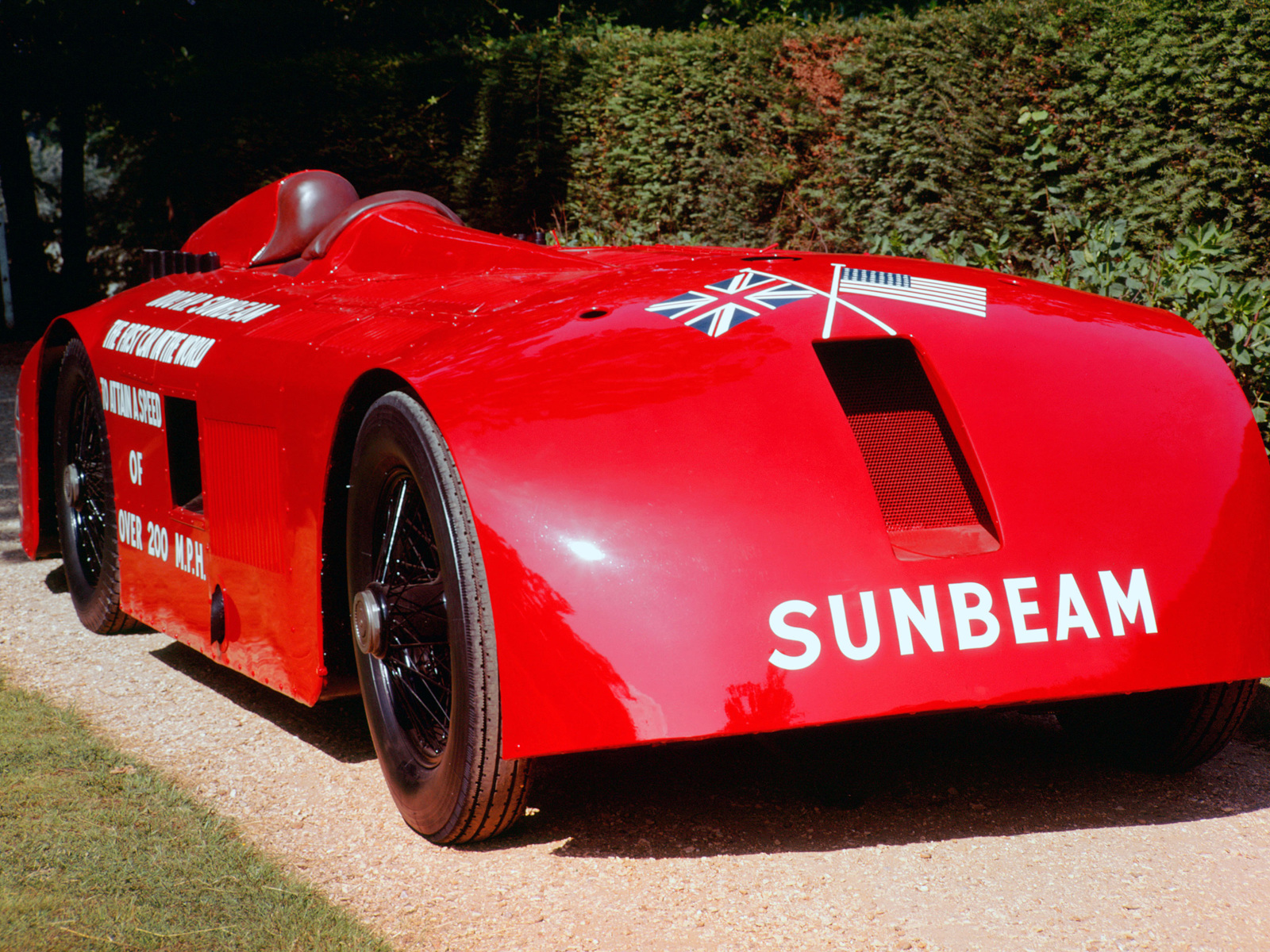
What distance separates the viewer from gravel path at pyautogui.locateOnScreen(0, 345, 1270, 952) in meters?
2.11

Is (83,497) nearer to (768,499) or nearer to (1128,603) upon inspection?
(768,499)

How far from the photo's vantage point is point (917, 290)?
2.69m

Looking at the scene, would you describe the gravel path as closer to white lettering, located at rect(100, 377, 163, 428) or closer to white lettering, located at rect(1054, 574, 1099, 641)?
white lettering, located at rect(1054, 574, 1099, 641)

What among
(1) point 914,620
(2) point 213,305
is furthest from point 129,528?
(1) point 914,620

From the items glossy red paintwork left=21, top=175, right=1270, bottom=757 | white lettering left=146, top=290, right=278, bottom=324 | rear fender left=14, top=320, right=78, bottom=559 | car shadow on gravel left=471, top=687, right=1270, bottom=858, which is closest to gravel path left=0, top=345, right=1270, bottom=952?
car shadow on gravel left=471, top=687, right=1270, bottom=858

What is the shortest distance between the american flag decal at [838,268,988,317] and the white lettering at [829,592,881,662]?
715mm

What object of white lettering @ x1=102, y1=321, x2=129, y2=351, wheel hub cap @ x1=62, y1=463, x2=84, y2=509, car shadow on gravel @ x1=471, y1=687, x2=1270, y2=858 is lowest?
car shadow on gravel @ x1=471, y1=687, x2=1270, y2=858

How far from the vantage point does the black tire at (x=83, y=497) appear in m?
4.02

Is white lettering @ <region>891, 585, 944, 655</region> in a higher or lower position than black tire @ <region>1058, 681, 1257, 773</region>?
higher

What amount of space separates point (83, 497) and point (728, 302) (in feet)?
8.70

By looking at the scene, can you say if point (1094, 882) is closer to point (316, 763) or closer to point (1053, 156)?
point (316, 763)

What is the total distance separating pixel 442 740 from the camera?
254 cm

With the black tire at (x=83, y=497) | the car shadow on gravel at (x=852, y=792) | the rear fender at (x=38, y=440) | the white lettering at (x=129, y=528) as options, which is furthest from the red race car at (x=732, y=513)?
the rear fender at (x=38, y=440)

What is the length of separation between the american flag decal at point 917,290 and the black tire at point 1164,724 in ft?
2.93
